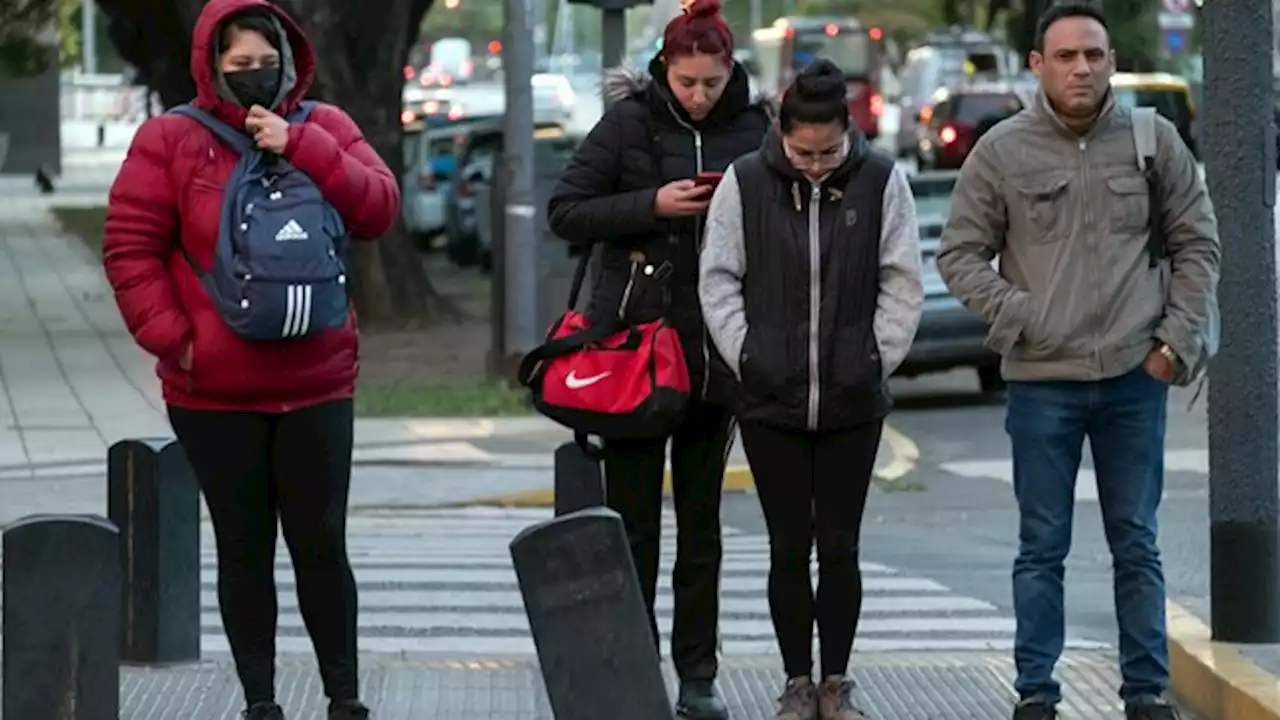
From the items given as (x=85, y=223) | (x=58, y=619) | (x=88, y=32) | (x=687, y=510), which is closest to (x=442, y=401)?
(x=687, y=510)

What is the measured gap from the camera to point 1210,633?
7641 millimetres

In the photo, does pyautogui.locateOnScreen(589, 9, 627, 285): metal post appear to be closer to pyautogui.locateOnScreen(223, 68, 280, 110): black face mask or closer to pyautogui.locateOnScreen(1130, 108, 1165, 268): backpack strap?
pyautogui.locateOnScreen(1130, 108, 1165, 268): backpack strap

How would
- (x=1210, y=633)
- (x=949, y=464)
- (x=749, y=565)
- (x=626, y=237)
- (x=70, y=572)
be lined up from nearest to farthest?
(x=70, y=572)
(x=626, y=237)
(x=1210, y=633)
(x=749, y=565)
(x=949, y=464)

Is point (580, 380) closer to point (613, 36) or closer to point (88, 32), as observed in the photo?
point (613, 36)

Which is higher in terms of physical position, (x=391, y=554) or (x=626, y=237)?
(x=626, y=237)

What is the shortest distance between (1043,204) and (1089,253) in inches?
6.9

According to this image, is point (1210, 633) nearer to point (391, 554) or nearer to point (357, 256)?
point (391, 554)

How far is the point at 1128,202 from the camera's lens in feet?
21.6

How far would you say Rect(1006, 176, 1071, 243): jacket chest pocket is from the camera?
6602mm

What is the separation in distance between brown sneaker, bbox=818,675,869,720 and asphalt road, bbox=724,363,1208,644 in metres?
2.41

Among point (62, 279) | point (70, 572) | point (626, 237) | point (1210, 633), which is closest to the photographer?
point (70, 572)

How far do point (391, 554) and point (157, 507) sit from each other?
10.9 ft

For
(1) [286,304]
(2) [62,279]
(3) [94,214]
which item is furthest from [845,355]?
(3) [94,214]

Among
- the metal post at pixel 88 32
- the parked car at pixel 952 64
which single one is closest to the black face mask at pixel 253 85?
the parked car at pixel 952 64
